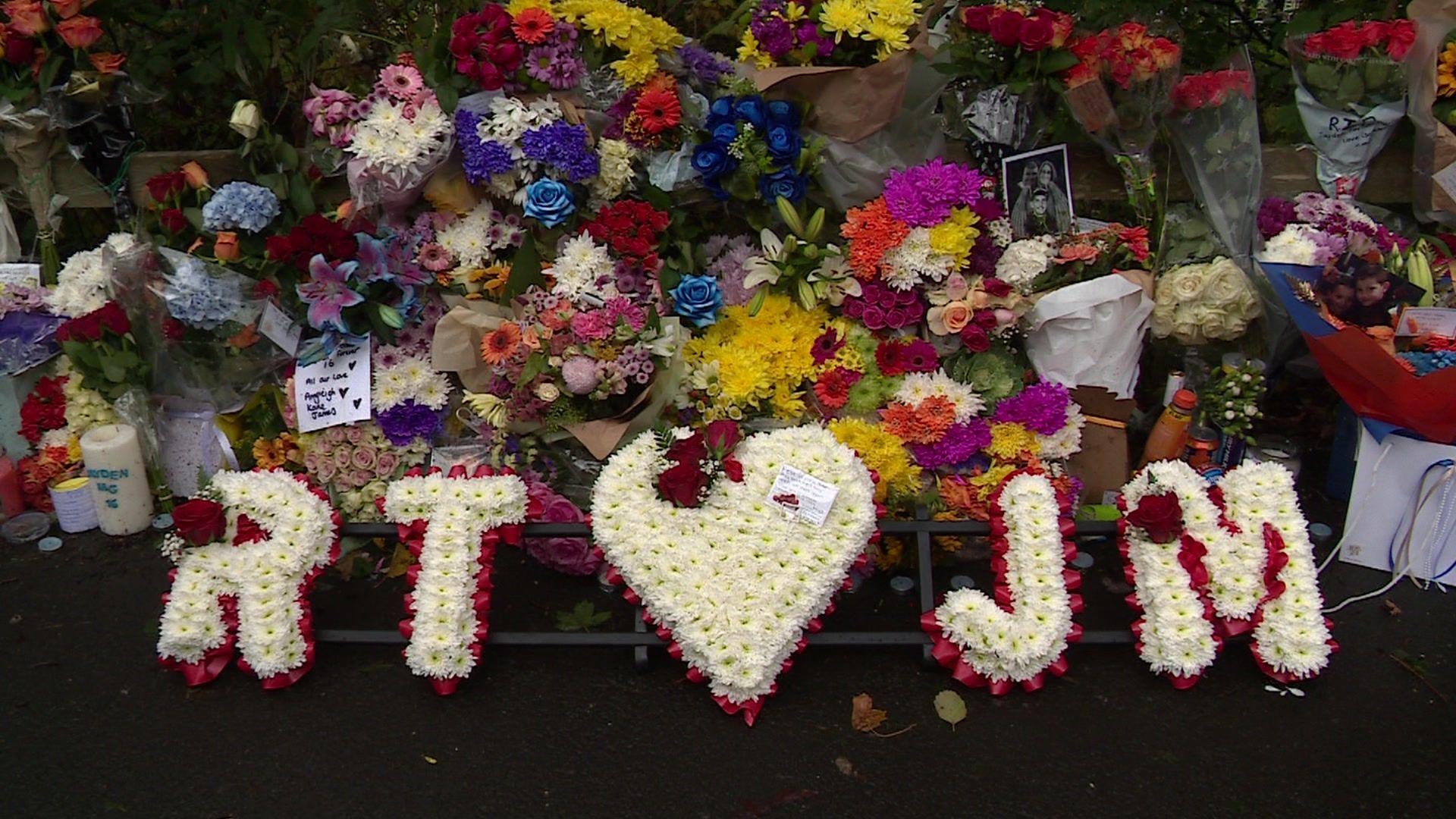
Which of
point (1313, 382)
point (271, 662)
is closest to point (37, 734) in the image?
point (271, 662)

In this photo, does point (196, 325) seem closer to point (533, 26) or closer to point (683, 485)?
point (533, 26)

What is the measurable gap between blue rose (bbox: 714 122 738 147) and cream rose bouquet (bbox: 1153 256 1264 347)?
151 cm

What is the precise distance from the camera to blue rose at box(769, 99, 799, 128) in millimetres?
3531

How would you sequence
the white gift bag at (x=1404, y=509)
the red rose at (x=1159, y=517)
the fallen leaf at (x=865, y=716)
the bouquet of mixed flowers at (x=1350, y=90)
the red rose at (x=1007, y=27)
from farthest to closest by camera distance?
1. the bouquet of mixed flowers at (x=1350, y=90)
2. the red rose at (x=1007, y=27)
3. the white gift bag at (x=1404, y=509)
4. the red rose at (x=1159, y=517)
5. the fallen leaf at (x=865, y=716)

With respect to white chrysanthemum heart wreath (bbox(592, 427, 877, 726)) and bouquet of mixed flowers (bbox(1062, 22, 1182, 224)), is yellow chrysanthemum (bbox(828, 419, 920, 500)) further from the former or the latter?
bouquet of mixed flowers (bbox(1062, 22, 1182, 224))

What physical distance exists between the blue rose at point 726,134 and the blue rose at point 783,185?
0.50ft

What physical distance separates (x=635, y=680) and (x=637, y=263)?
135 cm

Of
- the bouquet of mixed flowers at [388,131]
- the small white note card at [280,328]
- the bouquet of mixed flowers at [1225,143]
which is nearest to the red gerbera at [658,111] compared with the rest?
the bouquet of mixed flowers at [388,131]

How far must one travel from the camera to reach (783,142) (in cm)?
349

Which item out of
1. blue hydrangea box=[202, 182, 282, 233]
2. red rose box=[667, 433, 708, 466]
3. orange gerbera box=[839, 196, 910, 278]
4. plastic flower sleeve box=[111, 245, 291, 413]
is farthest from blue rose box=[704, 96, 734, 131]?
plastic flower sleeve box=[111, 245, 291, 413]

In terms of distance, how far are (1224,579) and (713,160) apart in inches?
77.3

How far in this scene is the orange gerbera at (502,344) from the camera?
3.37 m

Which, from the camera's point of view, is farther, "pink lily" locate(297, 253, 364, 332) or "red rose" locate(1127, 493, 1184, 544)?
"pink lily" locate(297, 253, 364, 332)

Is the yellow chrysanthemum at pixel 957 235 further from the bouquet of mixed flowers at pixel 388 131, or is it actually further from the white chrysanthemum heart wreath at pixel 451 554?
the bouquet of mixed flowers at pixel 388 131
